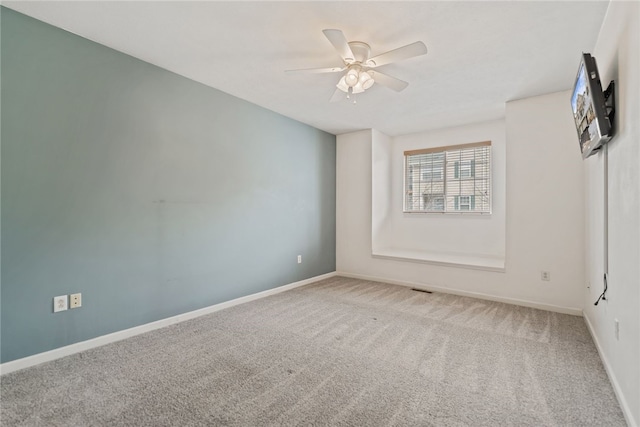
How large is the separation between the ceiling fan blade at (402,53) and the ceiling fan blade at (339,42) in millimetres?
212

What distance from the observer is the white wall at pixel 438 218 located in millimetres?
→ 4383

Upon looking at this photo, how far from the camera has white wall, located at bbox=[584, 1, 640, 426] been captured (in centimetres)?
145

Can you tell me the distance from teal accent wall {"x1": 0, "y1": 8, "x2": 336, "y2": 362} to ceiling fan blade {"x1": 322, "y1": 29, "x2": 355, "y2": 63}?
125 cm

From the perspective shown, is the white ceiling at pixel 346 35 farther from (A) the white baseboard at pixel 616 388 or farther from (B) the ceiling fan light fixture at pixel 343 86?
(A) the white baseboard at pixel 616 388

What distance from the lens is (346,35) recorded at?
225cm

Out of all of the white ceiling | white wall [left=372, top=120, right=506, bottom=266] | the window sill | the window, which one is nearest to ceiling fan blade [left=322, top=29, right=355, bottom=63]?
the white ceiling

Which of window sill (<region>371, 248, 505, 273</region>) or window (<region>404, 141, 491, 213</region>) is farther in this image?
window (<region>404, 141, 491, 213</region>)

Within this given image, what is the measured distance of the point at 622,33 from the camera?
168cm

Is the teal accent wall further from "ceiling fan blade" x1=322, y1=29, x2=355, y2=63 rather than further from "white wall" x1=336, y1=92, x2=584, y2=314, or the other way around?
"white wall" x1=336, y1=92, x2=584, y2=314

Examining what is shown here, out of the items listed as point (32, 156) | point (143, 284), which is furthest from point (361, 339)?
point (32, 156)

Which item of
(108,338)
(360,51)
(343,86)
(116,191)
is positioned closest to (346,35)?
(360,51)

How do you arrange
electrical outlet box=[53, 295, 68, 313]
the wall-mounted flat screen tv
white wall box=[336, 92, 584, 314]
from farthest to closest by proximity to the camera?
1. white wall box=[336, 92, 584, 314]
2. electrical outlet box=[53, 295, 68, 313]
3. the wall-mounted flat screen tv

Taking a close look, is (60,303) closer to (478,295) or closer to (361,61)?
(361,61)

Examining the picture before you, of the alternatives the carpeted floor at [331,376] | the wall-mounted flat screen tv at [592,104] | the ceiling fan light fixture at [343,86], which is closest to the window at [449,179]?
the carpeted floor at [331,376]
